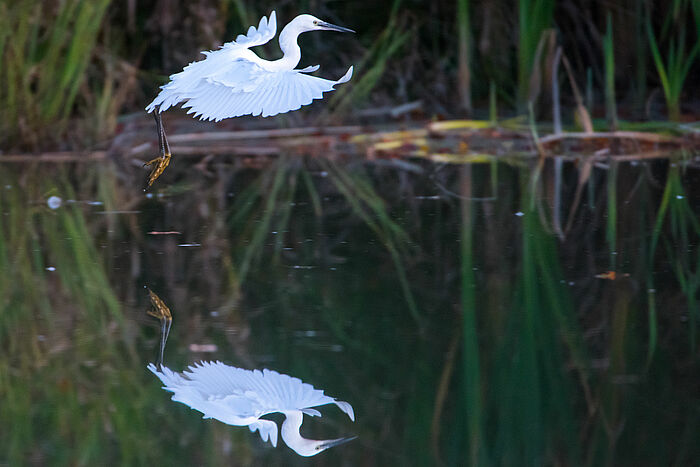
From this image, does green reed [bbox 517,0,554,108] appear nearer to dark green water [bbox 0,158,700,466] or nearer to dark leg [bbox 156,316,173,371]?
dark green water [bbox 0,158,700,466]

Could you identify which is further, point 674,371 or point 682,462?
point 674,371

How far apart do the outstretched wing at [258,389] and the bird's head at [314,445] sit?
0.44 feet

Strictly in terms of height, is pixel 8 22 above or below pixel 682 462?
above

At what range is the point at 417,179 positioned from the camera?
21.7ft

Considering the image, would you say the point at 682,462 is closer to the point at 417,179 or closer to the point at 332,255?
the point at 332,255

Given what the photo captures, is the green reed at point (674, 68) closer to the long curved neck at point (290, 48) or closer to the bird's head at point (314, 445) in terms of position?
the long curved neck at point (290, 48)

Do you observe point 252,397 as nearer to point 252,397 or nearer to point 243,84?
point 252,397

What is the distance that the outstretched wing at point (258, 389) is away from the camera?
2658mm

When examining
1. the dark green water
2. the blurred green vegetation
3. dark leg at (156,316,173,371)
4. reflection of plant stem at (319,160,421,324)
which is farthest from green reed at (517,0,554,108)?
dark leg at (156,316,173,371)

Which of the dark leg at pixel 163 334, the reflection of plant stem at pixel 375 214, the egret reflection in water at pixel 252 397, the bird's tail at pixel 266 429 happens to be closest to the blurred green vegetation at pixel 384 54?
the reflection of plant stem at pixel 375 214

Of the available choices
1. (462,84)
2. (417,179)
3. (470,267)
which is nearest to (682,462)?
(470,267)

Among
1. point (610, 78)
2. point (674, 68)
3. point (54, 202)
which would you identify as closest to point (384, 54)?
point (610, 78)

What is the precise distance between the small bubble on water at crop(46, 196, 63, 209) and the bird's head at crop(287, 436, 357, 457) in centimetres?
347

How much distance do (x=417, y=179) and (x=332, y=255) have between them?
7.20ft
